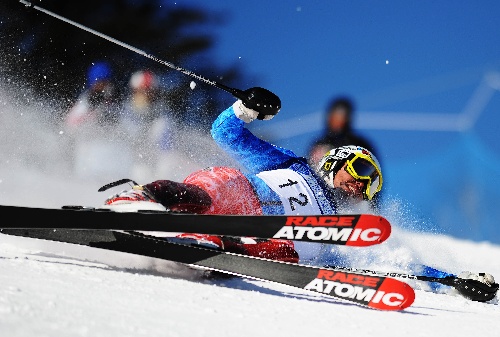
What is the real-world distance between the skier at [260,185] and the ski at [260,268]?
12 cm

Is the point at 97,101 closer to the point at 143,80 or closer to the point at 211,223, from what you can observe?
the point at 143,80

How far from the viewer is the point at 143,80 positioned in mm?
11586

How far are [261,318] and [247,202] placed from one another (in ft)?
5.31

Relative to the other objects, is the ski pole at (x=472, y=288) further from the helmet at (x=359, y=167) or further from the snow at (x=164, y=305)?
the helmet at (x=359, y=167)

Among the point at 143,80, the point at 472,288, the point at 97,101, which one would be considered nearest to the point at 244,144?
the point at 472,288

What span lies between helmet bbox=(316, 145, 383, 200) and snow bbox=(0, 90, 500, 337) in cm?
81

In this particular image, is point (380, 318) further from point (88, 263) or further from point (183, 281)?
point (88, 263)

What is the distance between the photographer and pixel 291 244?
334 centimetres

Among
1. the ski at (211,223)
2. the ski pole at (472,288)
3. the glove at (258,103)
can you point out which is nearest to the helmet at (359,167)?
the glove at (258,103)

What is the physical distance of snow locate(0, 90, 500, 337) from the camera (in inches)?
55.1

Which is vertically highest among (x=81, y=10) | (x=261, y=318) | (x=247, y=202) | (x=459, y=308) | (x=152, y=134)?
(x=81, y=10)

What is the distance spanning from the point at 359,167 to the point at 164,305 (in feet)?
7.97

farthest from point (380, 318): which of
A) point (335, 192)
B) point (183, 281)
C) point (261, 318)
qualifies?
point (335, 192)

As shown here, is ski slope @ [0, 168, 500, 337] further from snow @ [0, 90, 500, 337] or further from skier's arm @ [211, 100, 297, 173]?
skier's arm @ [211, 100, 297, 173]
